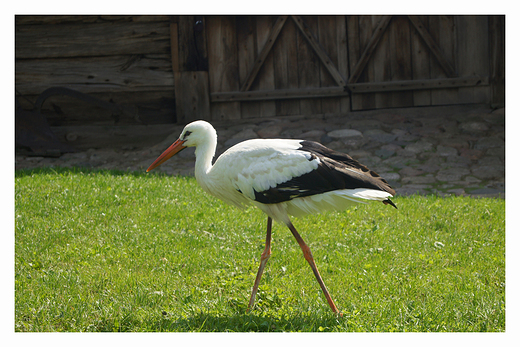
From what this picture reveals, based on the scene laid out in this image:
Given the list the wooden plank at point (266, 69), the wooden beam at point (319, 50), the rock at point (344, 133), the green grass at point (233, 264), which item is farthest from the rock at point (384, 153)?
the wooden plank at point (266, 69)

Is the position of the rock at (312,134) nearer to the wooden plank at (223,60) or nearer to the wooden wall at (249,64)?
the wooden wall at (249,64)

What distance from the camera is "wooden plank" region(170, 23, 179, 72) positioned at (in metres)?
11.1

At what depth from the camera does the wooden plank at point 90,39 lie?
11.1 metres

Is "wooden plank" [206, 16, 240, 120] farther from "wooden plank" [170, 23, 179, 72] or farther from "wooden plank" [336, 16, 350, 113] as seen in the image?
"wooden plank" [336, 16, 350, 113]

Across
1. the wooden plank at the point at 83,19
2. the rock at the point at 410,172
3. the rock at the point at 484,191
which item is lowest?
the rock at the point at 484,191

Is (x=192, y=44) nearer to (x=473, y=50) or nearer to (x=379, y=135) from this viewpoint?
(x=379, y=135)

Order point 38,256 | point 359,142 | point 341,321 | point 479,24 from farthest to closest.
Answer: point 479,24, point 359,142, point 38,256, point 341,321

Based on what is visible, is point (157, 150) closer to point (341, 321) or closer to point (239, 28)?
point (239, 28)

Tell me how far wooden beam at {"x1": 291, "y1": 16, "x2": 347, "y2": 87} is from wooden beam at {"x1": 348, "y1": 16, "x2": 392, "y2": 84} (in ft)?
1.12

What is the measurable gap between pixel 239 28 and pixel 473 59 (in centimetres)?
562

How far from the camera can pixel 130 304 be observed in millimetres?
3721

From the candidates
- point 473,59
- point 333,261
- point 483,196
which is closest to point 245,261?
point 333,261

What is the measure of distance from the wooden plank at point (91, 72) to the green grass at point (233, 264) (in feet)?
16.0

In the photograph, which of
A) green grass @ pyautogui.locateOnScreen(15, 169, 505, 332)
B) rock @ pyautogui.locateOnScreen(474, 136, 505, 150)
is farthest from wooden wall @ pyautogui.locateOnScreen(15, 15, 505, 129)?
green grass @ pyautogui.locateOnScreen(15, 169, 505, 332)
